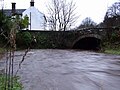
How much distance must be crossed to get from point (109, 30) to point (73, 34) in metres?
8.79

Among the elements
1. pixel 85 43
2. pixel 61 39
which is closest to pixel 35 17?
pixel 85 43

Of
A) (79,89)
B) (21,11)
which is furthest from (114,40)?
(21,11)

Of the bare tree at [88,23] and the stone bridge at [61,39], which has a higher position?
the bare tree at [88,23]

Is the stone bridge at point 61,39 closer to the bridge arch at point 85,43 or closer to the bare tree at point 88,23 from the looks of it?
the bridge arch at point 85,43

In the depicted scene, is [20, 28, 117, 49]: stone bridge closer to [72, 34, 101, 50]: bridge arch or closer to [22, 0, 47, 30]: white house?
[72, 34, 101, 50]: bridge arch

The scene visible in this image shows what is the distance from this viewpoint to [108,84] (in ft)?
37.3

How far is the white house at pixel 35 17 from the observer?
222ft

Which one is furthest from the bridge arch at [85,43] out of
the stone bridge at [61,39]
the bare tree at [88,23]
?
the bare tree at [88,23]

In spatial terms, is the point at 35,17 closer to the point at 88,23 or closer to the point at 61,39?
the point at 88,23

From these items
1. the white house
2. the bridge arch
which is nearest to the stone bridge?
the bridge arch

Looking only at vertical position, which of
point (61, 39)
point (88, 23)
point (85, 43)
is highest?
point (88, 23)

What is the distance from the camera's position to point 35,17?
6869 cm

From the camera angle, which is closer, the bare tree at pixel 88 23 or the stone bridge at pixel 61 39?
the stone bridge at pixel 61 39

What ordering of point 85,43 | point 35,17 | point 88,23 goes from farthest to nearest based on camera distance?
point 88,23
point 35,17
point 85,43
